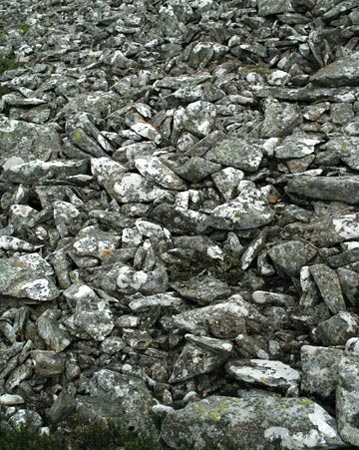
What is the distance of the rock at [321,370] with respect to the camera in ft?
20.8

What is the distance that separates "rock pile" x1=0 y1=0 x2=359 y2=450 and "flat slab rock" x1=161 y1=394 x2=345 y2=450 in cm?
2

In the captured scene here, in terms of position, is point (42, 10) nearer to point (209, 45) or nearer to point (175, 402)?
point (209, 45)

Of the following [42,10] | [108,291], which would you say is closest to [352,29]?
[108,291]

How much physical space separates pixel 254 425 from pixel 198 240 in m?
3.54

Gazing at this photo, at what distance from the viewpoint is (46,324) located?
774 centimetres

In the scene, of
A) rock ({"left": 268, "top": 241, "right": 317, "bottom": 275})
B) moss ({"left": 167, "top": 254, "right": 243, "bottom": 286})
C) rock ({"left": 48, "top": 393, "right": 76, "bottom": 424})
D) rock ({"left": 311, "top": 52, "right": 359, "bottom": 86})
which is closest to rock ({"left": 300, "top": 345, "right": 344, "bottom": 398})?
rock ({"left": 268, "top": 241, "right": 317, "bottom": 275})

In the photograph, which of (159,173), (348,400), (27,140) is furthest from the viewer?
(27,140)

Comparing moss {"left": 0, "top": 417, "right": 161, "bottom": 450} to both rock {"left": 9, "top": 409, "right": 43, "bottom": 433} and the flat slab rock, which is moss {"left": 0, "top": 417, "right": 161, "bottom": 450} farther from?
the flat slab rock

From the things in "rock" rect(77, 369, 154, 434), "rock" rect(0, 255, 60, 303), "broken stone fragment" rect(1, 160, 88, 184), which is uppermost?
"broken stone fragment" rect(1, 160, 88, 184)

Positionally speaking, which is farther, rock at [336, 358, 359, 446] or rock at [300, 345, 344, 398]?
rock at [300, 345, 344, 398]

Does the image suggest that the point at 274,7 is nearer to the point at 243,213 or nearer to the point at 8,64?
the point at 243,213

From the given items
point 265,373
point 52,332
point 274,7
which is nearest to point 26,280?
point 52,332

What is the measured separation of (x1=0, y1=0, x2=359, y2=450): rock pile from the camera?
666cm

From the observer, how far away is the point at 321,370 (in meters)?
6.46
